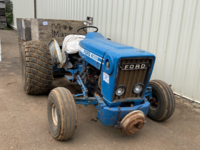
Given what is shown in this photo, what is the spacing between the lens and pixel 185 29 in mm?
4199

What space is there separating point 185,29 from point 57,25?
323 cm

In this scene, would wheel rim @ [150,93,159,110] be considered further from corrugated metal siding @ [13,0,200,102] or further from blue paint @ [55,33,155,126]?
corrugated metal siding @ [13,0,200,102]

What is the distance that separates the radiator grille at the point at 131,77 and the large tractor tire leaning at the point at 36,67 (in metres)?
1.79

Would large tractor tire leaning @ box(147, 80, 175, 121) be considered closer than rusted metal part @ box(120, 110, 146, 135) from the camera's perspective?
No

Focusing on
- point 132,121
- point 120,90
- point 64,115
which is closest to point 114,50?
point 120,90

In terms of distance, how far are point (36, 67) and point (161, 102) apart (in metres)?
2.42

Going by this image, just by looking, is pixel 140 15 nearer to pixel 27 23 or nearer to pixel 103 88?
pixel 103 88

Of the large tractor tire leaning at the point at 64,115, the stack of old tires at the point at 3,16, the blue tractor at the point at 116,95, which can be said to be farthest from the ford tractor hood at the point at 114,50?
the stack of old tires at the point at 3,16

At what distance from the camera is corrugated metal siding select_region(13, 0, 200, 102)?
413cm

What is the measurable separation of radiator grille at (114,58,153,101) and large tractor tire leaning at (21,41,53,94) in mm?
1794

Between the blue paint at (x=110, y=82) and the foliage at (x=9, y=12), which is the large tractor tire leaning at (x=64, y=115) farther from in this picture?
the foliage at (x=9, y=12)

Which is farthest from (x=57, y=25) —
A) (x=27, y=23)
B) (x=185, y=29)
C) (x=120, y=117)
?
(x=120, y=117)

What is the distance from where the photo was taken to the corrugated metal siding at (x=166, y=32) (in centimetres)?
413

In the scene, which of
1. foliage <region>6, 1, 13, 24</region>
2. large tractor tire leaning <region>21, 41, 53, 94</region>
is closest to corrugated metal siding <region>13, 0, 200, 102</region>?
large tractor tire leaning <region>21, 41, 53, 94</region>
